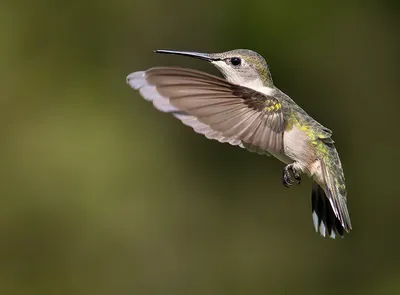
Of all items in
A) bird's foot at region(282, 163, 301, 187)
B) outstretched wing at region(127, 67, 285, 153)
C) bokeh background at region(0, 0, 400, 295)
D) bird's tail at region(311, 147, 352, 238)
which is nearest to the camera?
outstretched wing at region(127, 67, 285, 153)

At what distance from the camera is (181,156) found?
616 cm

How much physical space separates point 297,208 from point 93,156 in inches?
65.1

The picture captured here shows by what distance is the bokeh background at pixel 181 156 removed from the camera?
18.9ft

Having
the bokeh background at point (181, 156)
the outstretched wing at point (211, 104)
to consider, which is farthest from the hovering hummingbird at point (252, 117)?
the bokeh background at point (181, 156)

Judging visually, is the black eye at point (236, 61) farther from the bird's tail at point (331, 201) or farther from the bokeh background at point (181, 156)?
the bokeh background at point (181, 156)

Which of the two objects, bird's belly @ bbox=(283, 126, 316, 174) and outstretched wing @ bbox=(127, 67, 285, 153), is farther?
bird's belly @ bbox=(283, 126, 316, 174)

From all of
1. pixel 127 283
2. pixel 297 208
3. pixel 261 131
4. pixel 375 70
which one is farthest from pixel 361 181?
pixel 261 131

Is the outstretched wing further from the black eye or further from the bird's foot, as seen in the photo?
the black eye

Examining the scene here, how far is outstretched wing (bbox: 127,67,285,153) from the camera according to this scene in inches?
81.9

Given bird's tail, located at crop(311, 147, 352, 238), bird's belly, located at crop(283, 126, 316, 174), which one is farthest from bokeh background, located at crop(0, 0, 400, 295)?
bird's belly, located at crop(283, 126, 316, 174)

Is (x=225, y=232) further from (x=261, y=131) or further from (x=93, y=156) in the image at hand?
(x=261, y=131)

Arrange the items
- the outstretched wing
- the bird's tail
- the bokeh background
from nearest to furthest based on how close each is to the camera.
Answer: the outstretched wing → the bird's tail → the bokeh background

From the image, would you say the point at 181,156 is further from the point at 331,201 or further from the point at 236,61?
the point at 331,201

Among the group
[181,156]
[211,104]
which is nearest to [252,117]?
[211,104]
